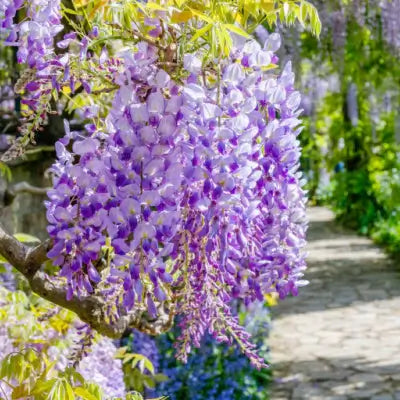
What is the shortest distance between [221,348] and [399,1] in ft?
11.6

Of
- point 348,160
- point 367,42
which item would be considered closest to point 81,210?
point 367,42

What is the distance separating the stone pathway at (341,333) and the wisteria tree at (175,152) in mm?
4074

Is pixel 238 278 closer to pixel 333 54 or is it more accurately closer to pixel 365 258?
pixel 333 54

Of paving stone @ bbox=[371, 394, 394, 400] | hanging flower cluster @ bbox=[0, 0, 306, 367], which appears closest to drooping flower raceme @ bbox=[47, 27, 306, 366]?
hanging flower cluster @ bbox=[0, 0, 306, 367]

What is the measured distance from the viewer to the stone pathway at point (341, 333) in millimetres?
5480

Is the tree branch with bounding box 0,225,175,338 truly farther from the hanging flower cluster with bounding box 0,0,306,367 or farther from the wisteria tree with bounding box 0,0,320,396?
the hanging flower cluster with bounding box 0,0,306,367

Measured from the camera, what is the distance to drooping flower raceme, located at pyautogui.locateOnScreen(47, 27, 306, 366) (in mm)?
1171

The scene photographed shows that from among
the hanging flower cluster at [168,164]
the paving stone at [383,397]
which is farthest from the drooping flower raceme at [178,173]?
the paving stone at [383,397]

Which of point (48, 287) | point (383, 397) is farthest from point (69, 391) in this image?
point (383, 397)

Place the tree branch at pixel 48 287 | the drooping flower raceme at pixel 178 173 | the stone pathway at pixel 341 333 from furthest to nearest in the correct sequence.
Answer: the stone pathway at pixel 341 333
the tree branch at pixel 48 287
the drooping flower raceme at pixel 178 173

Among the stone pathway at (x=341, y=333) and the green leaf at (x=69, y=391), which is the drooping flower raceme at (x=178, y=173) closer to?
the green leaf at (x=69, y=391)

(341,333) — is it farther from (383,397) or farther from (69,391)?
(69,391)

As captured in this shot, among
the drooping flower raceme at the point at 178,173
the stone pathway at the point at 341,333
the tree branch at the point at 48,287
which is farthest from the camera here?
the stone pathway at the point at 341,333

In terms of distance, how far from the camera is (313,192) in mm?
16938
